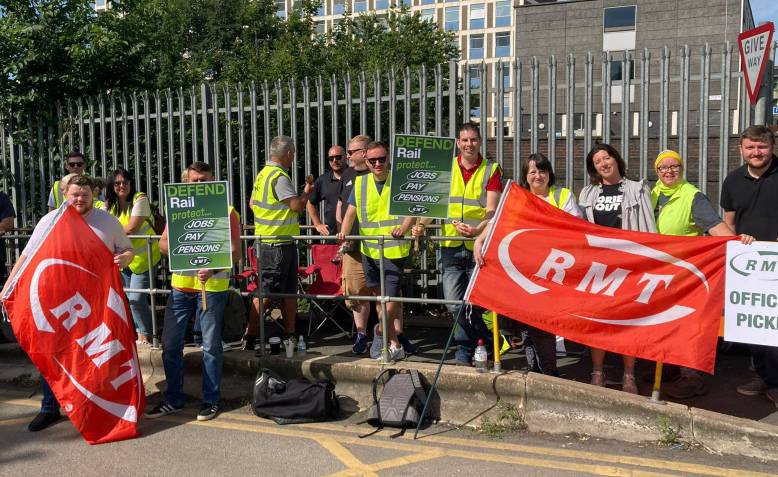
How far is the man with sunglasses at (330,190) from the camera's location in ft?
25.9

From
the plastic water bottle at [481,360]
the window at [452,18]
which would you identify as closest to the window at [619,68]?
the plastic water bottle at [481,360]

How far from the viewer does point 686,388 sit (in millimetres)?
5469

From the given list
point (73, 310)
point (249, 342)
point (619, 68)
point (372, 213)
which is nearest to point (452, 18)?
point (619, 68)

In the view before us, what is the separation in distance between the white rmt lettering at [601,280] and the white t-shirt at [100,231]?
3.45m

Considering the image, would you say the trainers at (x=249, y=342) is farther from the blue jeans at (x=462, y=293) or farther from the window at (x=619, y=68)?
the window at (x=619, y=68)

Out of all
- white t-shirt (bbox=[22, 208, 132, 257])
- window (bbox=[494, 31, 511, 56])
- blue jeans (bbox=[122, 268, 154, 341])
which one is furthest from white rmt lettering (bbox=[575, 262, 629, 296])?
window (bbox=[494, 31, 511, 56])

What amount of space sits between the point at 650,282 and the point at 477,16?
7163 cm

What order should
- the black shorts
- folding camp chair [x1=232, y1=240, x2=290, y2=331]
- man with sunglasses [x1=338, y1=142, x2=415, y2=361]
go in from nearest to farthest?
man with sunglasses [x1=338, y1=142, x2=415, y2=361]
the black shorts
folding camp chair [x1=232, y1=240, x2=290, y2=331]

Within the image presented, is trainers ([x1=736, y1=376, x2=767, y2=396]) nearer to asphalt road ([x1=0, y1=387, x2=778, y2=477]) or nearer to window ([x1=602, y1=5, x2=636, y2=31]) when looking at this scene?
asphalt road ([x1=0, y1=387, x2=778, y2=477])

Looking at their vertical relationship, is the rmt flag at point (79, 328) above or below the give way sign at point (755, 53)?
below

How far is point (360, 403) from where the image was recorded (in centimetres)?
597

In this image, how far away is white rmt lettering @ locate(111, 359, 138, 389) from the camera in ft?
18.2

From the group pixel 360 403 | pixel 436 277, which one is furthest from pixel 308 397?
pixel 436 277

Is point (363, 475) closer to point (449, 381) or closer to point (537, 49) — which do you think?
point (449, 381)
